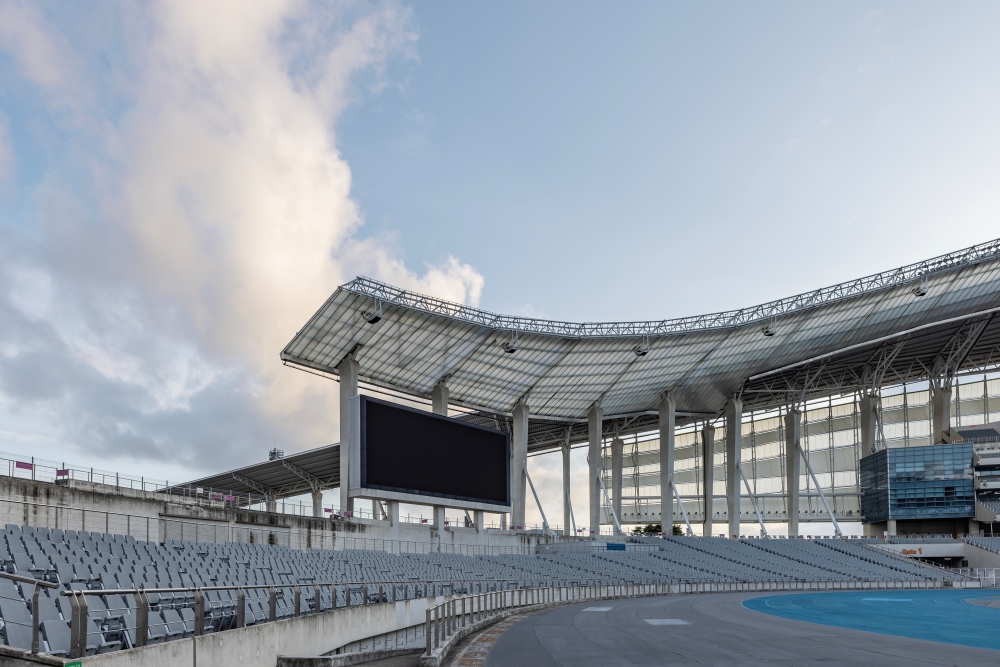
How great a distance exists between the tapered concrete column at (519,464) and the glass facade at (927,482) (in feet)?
135

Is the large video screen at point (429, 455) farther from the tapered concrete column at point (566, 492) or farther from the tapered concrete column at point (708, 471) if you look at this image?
the tapered concrete column at point (708, 471)

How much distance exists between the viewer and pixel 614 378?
241 feet

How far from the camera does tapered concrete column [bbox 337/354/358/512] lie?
4897 centimetres

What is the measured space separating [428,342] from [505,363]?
9249 millimetres

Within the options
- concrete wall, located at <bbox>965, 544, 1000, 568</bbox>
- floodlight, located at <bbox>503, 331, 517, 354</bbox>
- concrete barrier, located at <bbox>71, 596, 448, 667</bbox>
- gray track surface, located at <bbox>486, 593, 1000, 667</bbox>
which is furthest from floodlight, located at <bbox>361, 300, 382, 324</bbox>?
concrete wall, located at <bbox>965, 544, 1000, 568</bbox>

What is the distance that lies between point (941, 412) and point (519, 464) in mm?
50047

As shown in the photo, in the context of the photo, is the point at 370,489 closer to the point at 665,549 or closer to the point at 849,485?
the point at 665,549

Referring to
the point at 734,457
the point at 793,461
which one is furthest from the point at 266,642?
the point at 793,461

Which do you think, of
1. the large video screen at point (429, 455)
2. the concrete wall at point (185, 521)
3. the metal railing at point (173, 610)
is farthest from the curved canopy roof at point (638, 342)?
the metal railing at point (173, 610)

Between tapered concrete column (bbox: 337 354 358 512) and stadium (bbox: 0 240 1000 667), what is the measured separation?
206mm

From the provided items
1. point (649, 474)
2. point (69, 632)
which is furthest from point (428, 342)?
point (649, 474)

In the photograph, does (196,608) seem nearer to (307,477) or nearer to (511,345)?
(511,345)

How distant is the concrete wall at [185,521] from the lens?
23750mm

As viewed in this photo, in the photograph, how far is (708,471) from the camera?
96.8 meters
